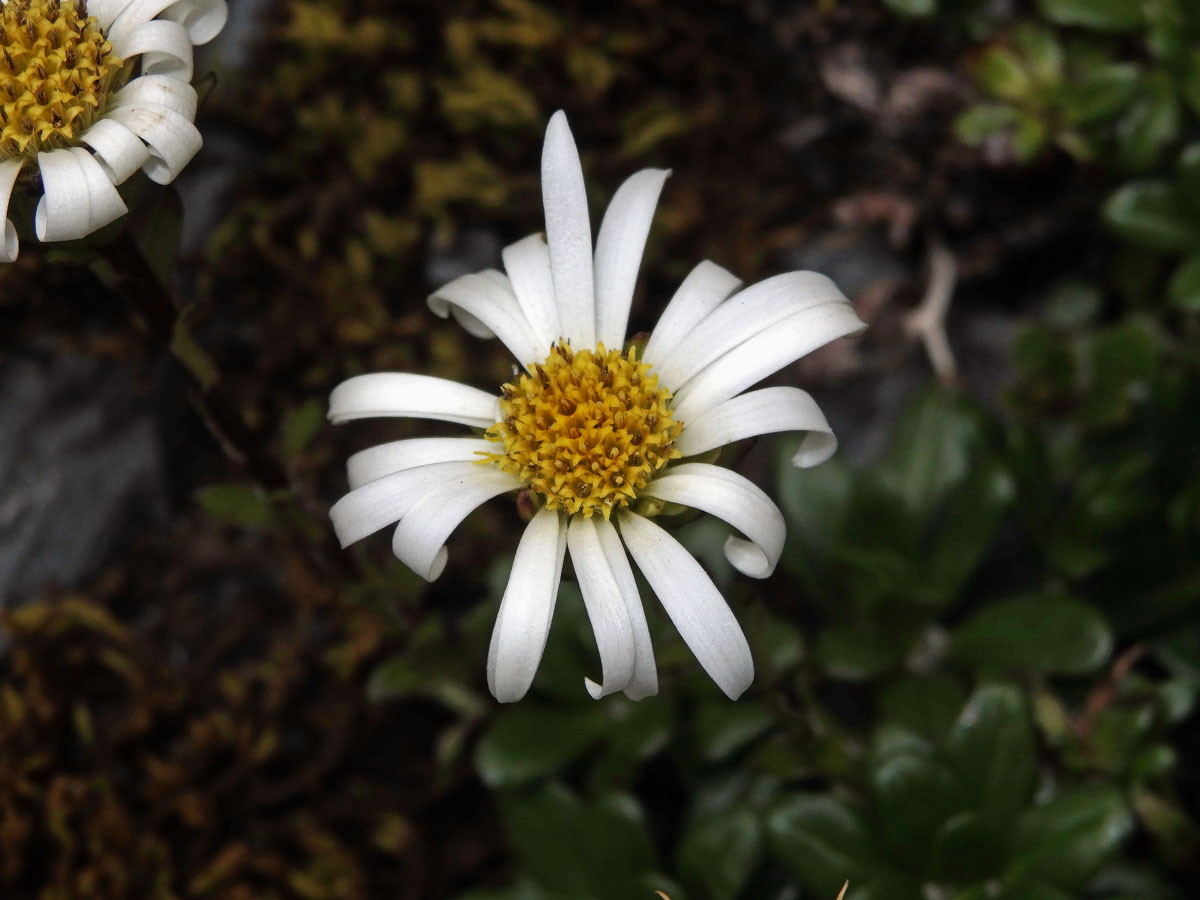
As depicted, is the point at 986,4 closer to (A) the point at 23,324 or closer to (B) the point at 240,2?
(B) the point at 240,2

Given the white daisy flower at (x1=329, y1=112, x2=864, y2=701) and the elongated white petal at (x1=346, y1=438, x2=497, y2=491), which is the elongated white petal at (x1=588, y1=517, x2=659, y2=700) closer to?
the white daisy flower at (x1=329, y1=112, x2=864, y2=701)

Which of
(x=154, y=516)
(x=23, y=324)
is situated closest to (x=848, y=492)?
(x=154, y=516)

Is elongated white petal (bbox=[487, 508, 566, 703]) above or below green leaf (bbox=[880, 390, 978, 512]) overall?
above

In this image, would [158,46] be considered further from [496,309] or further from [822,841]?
[822,841]

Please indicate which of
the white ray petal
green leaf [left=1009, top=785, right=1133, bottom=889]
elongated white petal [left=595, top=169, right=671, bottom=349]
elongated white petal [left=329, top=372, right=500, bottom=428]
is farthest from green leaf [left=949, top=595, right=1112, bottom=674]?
the white ray petal

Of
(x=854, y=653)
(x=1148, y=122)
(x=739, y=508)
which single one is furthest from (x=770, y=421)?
(x=1148, y=122)
